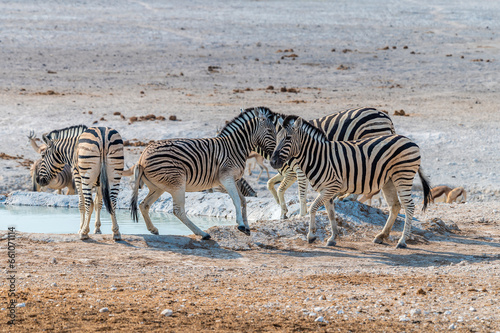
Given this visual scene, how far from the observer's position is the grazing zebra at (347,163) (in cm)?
1042

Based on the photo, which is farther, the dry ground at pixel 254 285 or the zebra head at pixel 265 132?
the zebra head at pixel 265 132

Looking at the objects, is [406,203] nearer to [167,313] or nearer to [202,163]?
[202,163]

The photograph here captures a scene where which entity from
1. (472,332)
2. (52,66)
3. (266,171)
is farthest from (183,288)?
(52,66)

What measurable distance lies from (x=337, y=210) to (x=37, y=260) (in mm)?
4854

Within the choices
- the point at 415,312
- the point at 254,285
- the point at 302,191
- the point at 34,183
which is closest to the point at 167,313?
the point at 254,285

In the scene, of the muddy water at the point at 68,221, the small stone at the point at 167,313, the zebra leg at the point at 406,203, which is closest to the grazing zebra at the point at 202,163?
the muddy water at the point at 68,221

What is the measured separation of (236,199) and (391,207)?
2.36 metres

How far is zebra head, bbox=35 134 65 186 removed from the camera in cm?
1146

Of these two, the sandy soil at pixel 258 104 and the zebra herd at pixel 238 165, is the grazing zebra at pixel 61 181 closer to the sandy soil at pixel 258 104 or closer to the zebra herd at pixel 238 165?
the sandy soil at pixel 258 104

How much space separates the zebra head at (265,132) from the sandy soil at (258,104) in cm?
116

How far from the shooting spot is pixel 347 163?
10.5 meters

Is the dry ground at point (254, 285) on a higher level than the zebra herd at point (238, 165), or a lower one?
lower

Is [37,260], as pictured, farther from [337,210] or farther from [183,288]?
[337,210]

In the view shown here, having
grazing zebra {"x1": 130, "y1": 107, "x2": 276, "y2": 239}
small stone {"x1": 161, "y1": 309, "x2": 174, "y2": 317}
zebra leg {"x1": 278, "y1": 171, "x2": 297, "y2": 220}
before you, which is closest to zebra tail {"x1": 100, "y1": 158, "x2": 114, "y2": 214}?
grazing zebra {"x1": 130, "y1": 107, "x2": 276, "y2": 239}
